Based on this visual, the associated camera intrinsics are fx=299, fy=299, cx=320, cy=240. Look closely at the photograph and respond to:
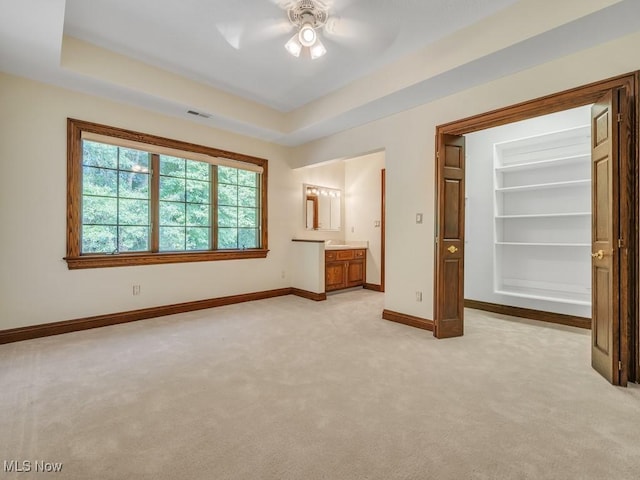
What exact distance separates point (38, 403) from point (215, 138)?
3808 millimetres

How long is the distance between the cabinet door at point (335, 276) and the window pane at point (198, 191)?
2.39 metres

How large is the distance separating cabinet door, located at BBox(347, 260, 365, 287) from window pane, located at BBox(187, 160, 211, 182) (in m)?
3.09

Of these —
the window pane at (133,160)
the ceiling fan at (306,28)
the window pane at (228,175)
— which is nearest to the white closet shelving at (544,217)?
the ceiling fan at (306,28)

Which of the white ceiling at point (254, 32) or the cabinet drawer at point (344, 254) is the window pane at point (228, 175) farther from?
the cabinet drawer at point (344, 254)

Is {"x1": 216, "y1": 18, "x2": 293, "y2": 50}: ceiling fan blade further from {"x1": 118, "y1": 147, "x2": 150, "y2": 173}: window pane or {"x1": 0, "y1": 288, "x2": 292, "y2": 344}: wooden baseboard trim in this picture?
{"x1": 0, "y1": 288, "x2": 292, "y2": 344}: wooden baseboard trim

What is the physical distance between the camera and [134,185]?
13.2 feet

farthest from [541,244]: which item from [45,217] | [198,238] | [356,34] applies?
[45,217]

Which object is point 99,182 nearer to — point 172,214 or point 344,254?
point 172,214

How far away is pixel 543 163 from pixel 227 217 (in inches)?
185

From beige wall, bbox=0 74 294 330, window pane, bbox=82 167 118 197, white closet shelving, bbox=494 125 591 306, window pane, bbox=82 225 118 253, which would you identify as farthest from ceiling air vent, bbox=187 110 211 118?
white closet shelving, bbox=494 125 591 306

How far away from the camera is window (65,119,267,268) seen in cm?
360

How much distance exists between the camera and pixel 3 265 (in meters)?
3.09

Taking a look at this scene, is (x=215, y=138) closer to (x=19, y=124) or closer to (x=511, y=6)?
(x=19, y=124)

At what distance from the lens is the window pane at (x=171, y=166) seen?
4.25 metres
